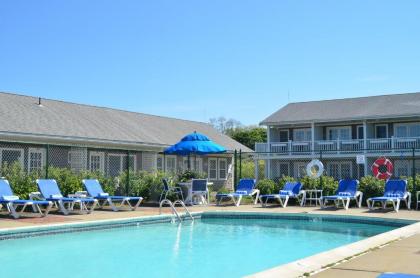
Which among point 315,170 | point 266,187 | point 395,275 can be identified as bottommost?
point 395,275

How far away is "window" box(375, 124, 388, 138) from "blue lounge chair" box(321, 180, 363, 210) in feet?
59.7

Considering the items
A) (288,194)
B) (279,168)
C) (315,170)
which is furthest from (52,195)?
(279,168)

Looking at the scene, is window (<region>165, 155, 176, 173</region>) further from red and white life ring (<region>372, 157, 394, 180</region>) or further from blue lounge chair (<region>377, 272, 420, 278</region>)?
blue lounge chair (<region>377, 272, 420, 278</region>)

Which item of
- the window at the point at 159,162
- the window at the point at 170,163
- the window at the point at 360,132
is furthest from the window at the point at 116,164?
the window at the point at 360,132

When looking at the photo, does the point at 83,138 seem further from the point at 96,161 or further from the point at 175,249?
the point at 175,249

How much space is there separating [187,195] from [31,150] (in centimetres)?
743

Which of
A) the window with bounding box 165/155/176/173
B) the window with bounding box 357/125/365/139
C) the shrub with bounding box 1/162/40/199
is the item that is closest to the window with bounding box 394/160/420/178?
the window with bounding box 357/125/365/139

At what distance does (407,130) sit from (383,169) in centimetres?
1590

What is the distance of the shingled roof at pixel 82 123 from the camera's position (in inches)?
846

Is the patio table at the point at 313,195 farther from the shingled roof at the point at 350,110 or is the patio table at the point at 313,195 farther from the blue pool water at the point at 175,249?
the shingled roof at the point at 350,110

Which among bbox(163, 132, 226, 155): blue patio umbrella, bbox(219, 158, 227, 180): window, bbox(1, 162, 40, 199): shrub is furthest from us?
bbox(219, 158, 227, 180): window

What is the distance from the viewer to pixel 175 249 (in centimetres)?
968

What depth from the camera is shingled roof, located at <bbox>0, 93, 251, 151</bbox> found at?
21.5 metres

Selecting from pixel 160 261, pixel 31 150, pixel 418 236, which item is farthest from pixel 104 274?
pixel 31 150
